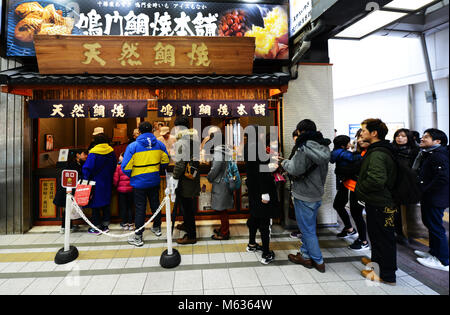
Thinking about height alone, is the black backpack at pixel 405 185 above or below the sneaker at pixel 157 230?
above

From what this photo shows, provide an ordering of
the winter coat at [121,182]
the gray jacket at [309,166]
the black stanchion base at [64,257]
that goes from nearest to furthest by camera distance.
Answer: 1. the gray jacket at [309,166]
2. the black stanchion base at [64,257]
3. the winter coat at [121,182]

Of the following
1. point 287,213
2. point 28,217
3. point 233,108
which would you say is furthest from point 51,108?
point 287,213

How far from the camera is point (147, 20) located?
235 inches

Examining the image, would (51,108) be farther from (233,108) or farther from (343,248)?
(343,248)

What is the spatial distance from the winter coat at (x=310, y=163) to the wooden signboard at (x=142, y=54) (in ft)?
9.68

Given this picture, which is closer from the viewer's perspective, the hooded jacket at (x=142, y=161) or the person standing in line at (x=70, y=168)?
the hooded jacket at (x=142, y=161)

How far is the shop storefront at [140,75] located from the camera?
207 inches

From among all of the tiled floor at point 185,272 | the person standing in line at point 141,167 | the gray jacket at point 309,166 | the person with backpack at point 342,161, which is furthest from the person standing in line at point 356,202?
the person standing in line at point 141,167

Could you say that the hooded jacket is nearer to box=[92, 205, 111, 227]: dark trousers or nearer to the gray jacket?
box=[92, 205, 111, 227]: dark trousers

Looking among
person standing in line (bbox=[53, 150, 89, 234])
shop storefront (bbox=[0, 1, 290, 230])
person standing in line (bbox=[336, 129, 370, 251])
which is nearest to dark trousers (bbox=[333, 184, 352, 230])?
person standing in line (bbox=[336, 129, 370, 251])

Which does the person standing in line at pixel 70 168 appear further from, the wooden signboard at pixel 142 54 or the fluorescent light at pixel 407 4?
the fluorescent light at pixel 407 4

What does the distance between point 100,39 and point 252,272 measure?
6.06m

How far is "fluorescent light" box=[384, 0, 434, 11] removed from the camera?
14.1ft

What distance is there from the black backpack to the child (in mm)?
5694
